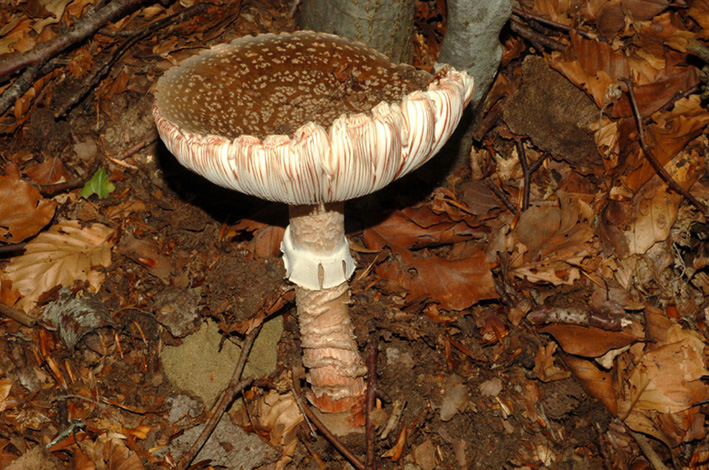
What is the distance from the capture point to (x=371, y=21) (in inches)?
114

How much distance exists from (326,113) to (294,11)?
4.86 ft

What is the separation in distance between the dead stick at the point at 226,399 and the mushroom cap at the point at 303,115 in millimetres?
1175

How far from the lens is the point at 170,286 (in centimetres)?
305

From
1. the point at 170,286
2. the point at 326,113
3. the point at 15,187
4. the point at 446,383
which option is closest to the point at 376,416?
the point at 446,383

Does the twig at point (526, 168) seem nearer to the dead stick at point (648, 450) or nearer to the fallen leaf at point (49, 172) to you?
the dead stick at point (648, 450)

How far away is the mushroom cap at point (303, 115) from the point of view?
170cm

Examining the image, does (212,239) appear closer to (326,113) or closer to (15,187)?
(15,187)

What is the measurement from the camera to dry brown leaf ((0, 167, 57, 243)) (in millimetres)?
2902

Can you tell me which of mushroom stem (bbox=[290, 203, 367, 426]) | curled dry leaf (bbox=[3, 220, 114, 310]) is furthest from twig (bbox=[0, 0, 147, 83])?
mushroom stem (bbox=[290, 203, 367, 426])

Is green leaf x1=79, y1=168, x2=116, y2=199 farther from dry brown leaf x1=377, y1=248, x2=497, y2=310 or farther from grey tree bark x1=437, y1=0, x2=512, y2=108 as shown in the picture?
grey tree bark x1=437, y1=0, x2=512, y2=108

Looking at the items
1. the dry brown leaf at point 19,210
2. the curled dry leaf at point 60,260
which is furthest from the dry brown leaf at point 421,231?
the dry brown leaf at point 19,210

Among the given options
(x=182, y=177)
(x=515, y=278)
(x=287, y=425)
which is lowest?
(x=287, y=425)

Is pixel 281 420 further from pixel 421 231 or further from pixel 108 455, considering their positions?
pixel 421 231

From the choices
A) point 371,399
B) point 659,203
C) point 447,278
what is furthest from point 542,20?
point 371,399
